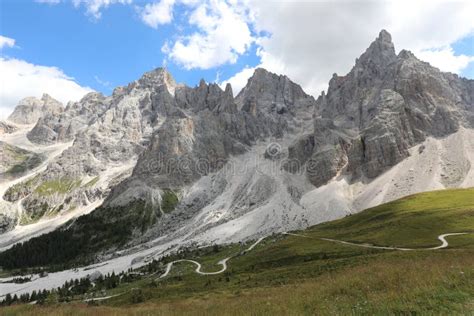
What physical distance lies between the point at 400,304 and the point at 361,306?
1.85m

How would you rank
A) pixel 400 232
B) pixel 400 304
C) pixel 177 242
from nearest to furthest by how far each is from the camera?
pixel 400 304 → pixel 400 232 → pixel 177 242

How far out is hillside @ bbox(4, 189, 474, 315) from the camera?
1794 centimetres

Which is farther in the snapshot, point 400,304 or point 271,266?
point 271,266

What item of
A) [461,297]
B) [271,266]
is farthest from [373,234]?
[461,297]

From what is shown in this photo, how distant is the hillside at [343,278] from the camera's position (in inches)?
706

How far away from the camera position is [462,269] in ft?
71.7

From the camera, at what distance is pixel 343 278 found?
27484 mm

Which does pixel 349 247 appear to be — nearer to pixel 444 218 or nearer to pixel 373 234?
pixel 373 234

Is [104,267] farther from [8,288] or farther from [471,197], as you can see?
[471,197]

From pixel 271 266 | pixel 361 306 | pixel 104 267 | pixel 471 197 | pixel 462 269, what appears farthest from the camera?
pixel 104 267

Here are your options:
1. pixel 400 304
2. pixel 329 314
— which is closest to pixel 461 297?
pixel 400 304

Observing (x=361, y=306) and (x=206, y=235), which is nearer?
(x=361, y=306)

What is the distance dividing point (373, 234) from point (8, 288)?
13537 centimetres

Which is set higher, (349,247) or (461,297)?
(461,297)
